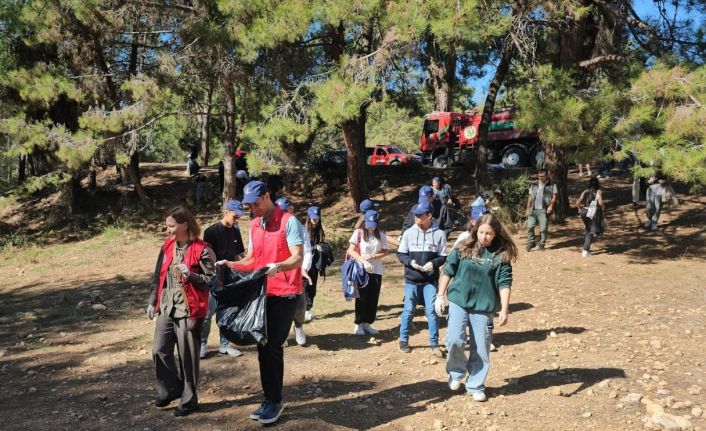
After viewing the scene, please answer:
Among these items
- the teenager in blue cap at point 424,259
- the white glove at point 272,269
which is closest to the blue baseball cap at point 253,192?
the white glove at point 272,269

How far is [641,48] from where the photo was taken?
11.2 meters

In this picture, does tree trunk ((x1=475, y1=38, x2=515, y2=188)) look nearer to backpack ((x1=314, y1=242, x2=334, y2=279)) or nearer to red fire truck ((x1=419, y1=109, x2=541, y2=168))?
red fire truck ((x1=419, y1=109, x2=541, y2=168))

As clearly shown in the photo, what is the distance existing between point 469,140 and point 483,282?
17386mm

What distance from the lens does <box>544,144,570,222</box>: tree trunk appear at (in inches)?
522

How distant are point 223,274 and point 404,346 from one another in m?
2.53

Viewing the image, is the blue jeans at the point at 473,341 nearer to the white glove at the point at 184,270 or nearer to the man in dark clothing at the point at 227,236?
the white glove at the point at 184,270

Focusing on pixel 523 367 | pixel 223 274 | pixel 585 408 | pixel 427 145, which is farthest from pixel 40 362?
pixel 427 145

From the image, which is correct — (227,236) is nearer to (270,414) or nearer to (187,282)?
(187,282)

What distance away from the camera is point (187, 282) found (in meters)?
4.06

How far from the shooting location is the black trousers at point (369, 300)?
6152 millimetres

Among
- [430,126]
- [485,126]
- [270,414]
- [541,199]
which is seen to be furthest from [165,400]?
[430,126]

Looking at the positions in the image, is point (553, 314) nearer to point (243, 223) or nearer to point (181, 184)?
point (243, 223)

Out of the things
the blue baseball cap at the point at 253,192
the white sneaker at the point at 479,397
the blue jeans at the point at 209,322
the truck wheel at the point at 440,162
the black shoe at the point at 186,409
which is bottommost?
the white sneaker at the point at 479,397

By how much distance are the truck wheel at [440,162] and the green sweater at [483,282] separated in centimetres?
1759
